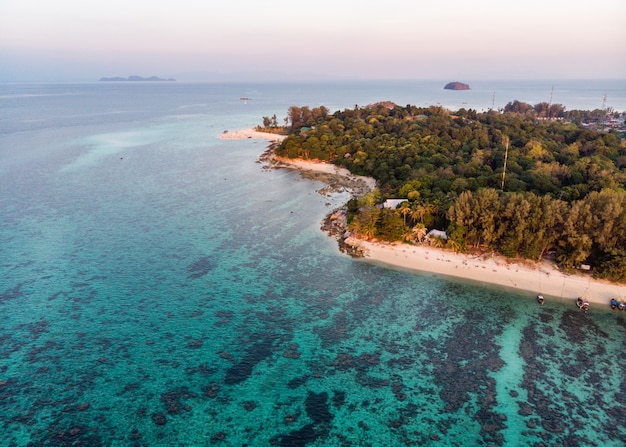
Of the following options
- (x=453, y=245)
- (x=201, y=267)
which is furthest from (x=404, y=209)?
(x=201, y=267)

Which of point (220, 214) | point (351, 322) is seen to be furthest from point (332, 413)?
point (220, 214)

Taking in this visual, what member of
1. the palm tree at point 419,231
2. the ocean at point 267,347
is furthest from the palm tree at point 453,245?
the ocean at point 267,347

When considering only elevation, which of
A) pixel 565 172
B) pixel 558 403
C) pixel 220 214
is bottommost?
pixel 558 403

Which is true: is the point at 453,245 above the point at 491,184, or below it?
below

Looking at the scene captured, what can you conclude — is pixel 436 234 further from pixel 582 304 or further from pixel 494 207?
pixel 582 304

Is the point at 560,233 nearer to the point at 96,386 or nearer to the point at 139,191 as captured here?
the point at 96,386
